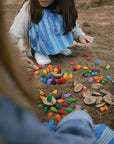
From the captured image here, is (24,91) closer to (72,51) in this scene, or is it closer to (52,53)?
(52,53)

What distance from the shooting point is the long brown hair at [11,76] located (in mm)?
324

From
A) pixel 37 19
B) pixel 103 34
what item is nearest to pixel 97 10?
pixel 103 34

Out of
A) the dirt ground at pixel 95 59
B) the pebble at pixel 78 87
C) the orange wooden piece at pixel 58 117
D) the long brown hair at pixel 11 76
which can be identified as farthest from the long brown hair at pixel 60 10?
the long brown hair at pixel 11 76

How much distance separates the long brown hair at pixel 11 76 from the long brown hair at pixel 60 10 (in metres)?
1.75

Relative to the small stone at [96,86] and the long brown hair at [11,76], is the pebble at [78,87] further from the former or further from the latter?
the long brown hair at [11,76]

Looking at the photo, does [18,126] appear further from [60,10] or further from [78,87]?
[60,10]

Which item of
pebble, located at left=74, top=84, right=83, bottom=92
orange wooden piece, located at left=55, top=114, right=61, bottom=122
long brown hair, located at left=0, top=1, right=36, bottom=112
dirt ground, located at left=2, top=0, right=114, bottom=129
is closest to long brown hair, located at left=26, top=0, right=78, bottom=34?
dirt ground, located at left=2, top=0, right=114, bottom=129

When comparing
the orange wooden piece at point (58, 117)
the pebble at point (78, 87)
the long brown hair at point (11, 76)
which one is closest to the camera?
the long brown hair at point (11, 76)

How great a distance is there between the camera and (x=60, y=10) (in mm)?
2031

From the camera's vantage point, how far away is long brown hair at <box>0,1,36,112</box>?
12.7 inches

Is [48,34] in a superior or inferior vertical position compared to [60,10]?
inferior

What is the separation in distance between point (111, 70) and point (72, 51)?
658 millimetres

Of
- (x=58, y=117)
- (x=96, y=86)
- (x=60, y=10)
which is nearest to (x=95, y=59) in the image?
(x=96, y=86)

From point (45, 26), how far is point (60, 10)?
0.83 feet
